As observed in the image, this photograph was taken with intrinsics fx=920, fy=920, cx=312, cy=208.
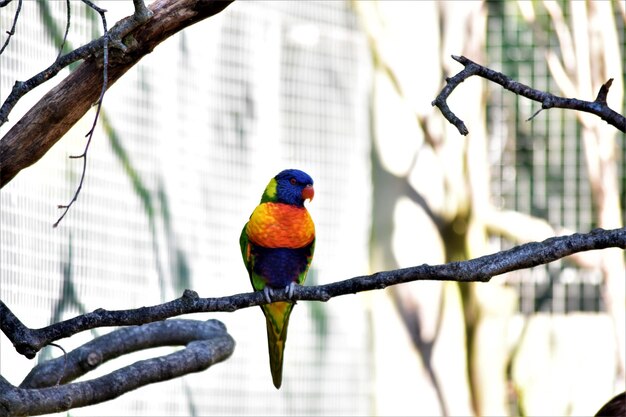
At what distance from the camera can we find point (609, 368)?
Answer: 103 inches

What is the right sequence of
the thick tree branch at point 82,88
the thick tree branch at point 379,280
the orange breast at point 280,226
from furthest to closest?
the orange breast at point 280,226
the thick tree branch at point 82,88
the thick tree branch at point 379,280

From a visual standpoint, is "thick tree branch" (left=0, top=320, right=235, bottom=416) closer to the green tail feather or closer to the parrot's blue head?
the green tail feather

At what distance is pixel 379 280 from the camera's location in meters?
1.03

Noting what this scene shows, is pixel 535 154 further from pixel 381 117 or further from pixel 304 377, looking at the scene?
pixel 304 377

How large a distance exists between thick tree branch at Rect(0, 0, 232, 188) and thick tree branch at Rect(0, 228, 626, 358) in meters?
0.23

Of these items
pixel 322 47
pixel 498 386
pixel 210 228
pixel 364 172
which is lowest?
pixel 498 386

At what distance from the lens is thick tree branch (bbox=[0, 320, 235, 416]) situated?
1117 mm

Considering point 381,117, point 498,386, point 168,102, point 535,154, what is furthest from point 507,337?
point 168,102

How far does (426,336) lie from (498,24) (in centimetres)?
95

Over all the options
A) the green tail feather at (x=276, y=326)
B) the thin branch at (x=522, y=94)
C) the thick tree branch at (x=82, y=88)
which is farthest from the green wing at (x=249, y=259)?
the thin branch at (x=522, y=94)

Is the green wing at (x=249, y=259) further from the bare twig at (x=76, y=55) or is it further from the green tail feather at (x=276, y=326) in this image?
the bare twig at (x=76, y=55)

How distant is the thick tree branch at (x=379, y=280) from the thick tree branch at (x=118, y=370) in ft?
0.21

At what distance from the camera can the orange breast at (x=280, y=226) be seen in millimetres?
1598

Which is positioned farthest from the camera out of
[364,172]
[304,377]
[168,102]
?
[364,172]
